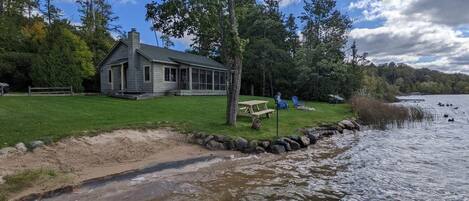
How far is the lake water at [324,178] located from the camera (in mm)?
7273

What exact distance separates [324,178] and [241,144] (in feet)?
12.1

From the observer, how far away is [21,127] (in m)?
11.1

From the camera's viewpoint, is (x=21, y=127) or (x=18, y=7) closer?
(x=21, y=127)

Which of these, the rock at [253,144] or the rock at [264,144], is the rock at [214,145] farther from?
the rock at [264,144]

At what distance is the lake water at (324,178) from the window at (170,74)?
644 inches

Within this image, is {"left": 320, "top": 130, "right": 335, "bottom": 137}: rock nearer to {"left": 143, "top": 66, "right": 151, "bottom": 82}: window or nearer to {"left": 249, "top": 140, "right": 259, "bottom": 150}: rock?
{"left": 249, "top": 140, "right": 259, "bottom": 150}: rock

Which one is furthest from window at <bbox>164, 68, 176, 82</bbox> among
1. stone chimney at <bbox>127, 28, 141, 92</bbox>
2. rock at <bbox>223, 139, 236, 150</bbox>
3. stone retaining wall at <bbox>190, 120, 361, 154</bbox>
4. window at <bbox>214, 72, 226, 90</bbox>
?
rock at <bbox>223, 139, 236, 150</bbox>

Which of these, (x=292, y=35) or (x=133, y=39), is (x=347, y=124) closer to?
(x=133, y=39)

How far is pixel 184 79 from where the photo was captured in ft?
93.9

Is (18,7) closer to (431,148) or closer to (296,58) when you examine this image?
(296,58)

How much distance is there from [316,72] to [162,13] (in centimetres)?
2314

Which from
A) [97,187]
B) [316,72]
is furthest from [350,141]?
[316,72]

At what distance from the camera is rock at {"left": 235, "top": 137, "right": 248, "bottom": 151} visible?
38.5 feet

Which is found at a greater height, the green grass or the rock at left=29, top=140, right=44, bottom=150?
the rock at left=29, top=140, right=44, bottom=150
